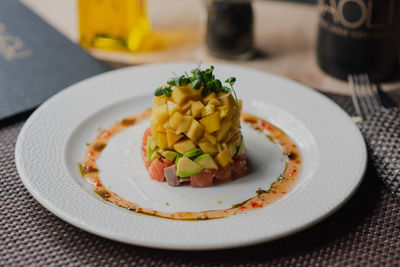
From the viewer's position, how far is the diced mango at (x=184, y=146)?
1.99m

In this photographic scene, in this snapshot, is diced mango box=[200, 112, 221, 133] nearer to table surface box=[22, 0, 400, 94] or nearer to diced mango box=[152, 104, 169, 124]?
diced mango box=[152, 104, 169, 124]

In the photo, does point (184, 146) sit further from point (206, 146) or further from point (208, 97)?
point (208, 97)

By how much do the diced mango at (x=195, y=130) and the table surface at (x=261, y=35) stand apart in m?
1.06

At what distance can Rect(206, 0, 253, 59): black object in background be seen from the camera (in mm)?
2939

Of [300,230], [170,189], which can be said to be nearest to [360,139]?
[300,230]

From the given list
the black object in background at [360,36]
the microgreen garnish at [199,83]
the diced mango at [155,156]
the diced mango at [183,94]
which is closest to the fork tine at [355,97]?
the black object in background at [360,36]

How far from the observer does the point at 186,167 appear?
1994mm

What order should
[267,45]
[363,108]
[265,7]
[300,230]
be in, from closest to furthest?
[300,230], [363,108], [267,45], [265,7]

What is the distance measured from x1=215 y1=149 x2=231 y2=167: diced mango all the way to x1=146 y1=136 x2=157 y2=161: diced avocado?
24 cm

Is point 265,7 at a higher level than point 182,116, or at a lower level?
lower

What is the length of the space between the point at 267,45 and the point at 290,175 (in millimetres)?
1471

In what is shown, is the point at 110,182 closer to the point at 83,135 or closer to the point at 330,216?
the point at 83,135

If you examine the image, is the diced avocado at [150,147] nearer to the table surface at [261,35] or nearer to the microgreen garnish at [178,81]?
the microgreen garnish at [178,81]

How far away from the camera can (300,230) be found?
1.67 meters
